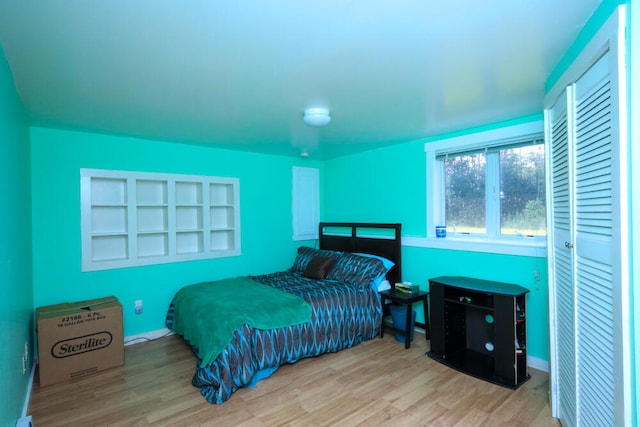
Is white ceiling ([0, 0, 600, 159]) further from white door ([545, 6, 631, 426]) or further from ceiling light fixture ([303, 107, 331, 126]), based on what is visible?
white door ([545, 6, 631, 426])

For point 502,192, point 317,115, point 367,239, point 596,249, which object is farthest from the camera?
point 367,239

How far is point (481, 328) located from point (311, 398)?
5.68 feet

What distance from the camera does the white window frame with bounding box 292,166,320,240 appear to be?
4.80 meters

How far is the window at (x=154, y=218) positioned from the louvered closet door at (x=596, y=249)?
351 cm

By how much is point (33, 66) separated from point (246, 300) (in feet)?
7.28

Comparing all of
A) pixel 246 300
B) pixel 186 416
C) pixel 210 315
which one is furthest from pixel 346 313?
pixel 186 416

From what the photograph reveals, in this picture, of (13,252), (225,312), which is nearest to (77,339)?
(13,252)

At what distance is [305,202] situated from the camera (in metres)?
4.92

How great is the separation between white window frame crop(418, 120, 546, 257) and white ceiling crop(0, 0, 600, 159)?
187 mm

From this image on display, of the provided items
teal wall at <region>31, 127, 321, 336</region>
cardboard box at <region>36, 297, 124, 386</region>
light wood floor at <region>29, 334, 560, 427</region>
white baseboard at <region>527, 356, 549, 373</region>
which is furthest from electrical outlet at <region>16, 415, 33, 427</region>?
white baseboard at <region>527, 356, 549, 373</region>

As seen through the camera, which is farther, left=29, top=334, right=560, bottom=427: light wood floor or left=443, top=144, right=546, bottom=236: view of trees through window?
left=443, top=144, right=546, bottom=236: view of trees through window

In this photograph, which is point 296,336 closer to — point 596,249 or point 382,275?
point 382,275

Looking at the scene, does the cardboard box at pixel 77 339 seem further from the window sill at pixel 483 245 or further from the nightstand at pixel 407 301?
the window sill at pixel 483 245

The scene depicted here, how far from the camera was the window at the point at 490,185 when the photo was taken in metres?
2.94
